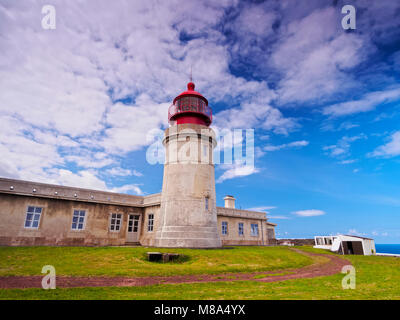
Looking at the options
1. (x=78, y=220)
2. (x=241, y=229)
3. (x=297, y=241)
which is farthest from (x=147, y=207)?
(x=297, y=241)

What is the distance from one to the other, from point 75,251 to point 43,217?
18.6 ft

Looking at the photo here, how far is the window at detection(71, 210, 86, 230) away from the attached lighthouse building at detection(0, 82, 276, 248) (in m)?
0.07

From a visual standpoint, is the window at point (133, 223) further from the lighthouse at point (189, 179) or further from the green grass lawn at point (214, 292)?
the green grass lawn at point (214, 292)

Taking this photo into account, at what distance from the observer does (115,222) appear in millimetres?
21594

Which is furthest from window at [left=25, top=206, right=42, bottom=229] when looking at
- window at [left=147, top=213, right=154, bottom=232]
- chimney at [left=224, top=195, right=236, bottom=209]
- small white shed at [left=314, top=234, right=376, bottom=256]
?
small white shed at [left=314, top=234, right=376, bottom=256]

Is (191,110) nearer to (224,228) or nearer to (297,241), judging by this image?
(224,228)

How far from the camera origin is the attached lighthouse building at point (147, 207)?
17.5 m

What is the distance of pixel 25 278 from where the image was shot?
30.0ft

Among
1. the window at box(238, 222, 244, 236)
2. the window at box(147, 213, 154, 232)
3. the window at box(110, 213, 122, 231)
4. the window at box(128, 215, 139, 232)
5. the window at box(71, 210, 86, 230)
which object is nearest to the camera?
the window at box(71, 210, 86, 230)

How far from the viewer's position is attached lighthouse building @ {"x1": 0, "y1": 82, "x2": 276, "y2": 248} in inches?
690

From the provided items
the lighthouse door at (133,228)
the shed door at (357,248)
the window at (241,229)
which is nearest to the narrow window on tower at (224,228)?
the window at (241,229)

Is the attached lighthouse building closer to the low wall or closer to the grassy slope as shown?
the grassy slope
